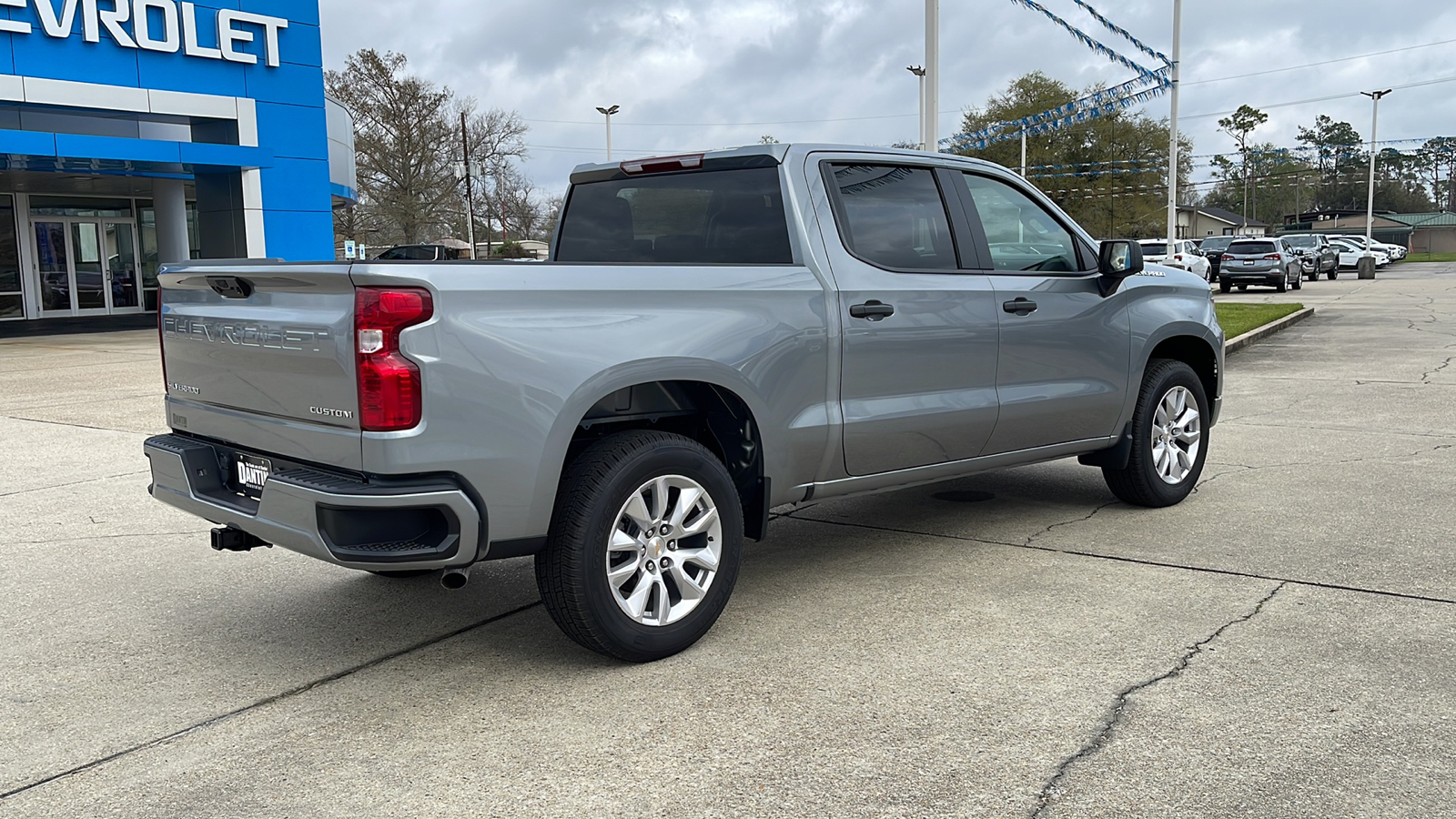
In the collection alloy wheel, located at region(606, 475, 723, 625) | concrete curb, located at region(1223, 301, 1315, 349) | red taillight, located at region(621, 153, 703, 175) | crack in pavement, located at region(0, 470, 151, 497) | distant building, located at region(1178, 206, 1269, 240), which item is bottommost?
crack in pavement, located at region(0, 470, 151, 497)

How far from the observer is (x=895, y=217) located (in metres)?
5.30

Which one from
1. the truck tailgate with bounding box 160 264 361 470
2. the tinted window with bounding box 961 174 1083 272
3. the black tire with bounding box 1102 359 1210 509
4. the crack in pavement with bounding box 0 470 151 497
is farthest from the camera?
the crack in pavement with bounding box 0 470 151 497

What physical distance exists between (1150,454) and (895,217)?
2.23m

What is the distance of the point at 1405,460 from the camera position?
313 inches

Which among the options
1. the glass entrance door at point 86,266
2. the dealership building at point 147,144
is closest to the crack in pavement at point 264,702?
the dealership building at point 147,144

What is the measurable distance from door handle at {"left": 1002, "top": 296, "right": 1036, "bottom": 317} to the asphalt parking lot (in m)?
1.16

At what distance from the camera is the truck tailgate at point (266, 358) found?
3713mm

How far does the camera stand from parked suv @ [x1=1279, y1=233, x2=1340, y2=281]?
140ft

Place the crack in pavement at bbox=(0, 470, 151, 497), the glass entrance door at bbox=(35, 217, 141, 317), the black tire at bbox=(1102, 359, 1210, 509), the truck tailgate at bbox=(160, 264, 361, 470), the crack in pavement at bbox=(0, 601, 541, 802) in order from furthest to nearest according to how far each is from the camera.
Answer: the glass entrance door at bbox=(35, 217, 141, 317), the crack in pavement at bbox=(0, 470, 151, 497), the black tire at bbox=(1102, 359, 1210, 509), the truck tailgate at bbox=(160, 264, 361, 470), the crack in pavement at bbox=(0, 601, 541, 802)

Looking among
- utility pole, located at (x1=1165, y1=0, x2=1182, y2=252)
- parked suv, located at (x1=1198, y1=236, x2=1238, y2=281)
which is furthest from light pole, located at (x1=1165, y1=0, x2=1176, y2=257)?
parked suv, located at (x1=1198, y1=236, x2=1238, y2=281)

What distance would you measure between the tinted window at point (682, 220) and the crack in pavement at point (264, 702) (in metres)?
1.65

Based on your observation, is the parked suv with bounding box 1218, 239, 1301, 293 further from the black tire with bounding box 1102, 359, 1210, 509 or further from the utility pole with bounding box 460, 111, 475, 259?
the utility pole with bounding box 460, 111, 475, 259

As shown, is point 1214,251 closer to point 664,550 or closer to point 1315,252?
point 1315,252

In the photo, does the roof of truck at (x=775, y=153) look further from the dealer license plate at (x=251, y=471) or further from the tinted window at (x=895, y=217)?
the dealer license plate at (x=251, y=471)
